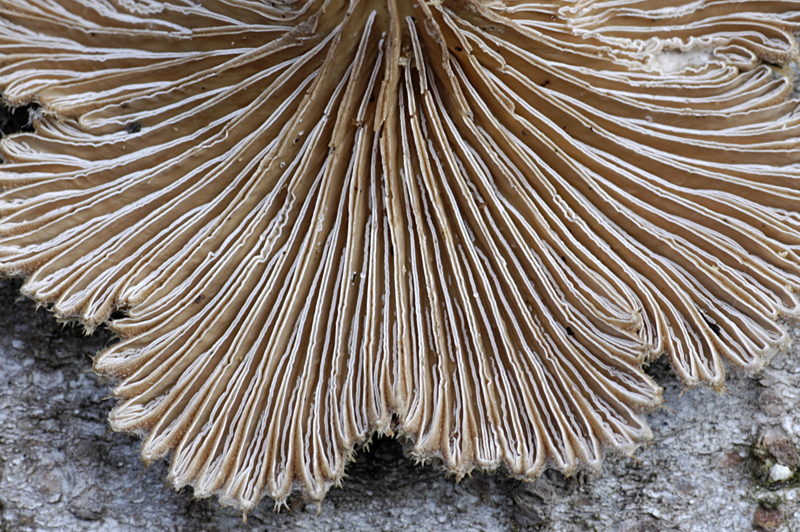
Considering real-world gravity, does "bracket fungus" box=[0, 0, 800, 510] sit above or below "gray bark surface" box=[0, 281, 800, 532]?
above

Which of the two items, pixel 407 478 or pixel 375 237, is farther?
pixel 407 478

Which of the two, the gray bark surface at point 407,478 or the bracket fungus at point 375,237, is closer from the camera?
the bracket fungus at point 375,237

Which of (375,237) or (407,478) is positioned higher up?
(375,237)

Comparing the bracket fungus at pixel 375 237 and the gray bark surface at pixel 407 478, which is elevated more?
the bracket fungus at pixel 375 237

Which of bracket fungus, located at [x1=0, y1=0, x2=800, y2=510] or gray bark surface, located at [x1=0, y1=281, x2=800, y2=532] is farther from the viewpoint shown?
gray bark surface, located at [x1=0, y1=281, x2=800, y2=532]

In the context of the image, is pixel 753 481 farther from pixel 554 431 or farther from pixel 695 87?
pixel 695 87
